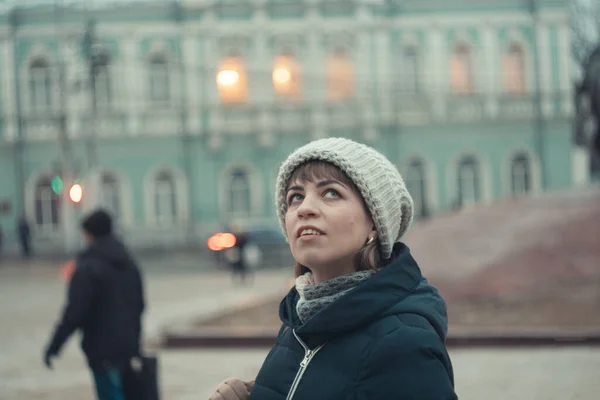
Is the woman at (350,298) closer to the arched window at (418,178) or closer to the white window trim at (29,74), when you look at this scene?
the arched window at (418,178)

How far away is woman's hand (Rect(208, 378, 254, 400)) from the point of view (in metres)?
2.55

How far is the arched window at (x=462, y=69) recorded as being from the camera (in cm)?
3744

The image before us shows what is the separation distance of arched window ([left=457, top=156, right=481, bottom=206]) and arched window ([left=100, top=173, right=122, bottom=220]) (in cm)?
1313

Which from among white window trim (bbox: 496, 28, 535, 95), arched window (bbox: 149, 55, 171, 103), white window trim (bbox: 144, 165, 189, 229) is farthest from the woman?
white window trim (bbox: 496, 28, 535, 95)

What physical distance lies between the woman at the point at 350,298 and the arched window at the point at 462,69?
35.7 metres

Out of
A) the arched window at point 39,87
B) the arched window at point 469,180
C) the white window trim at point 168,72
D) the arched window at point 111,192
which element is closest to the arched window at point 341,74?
the arched window at point 469,180

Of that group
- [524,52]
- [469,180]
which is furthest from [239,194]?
[524,52]

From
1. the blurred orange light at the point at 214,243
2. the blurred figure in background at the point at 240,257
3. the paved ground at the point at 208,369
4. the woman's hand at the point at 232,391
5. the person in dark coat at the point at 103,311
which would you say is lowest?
the blurred orange light at the point at 214,243

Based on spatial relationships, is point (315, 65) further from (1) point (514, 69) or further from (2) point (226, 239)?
(2) point (226, 239)

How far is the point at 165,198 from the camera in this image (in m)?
35.9

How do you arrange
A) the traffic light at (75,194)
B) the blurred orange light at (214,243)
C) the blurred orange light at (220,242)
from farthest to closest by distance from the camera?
the blurred orange light at (214,243) → the blurred orange light at (220,242) → the traffic light at (75,194)

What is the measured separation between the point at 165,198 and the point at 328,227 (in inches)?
1334

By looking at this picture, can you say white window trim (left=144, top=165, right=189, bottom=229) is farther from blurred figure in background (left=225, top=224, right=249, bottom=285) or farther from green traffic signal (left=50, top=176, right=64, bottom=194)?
blurred figure in background (left=225, top=224, right=249, bottom=285)

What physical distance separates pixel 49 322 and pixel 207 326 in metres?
3.88
